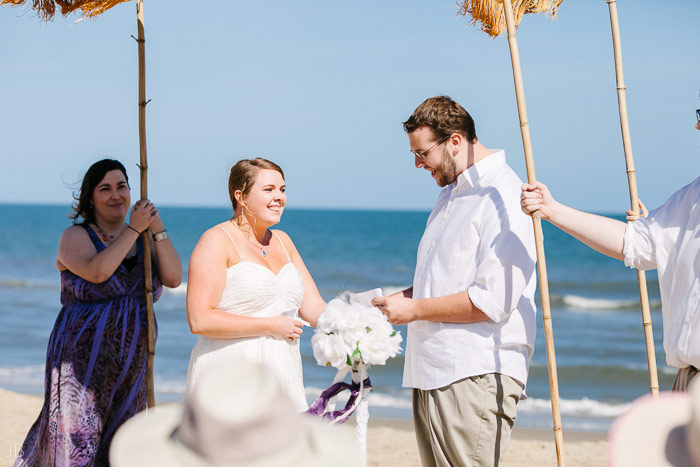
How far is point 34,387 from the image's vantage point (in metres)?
9.95

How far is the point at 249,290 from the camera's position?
364 cm

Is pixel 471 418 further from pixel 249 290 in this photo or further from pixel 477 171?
pixel 249 290

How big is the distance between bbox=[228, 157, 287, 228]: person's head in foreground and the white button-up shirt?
0.81 m

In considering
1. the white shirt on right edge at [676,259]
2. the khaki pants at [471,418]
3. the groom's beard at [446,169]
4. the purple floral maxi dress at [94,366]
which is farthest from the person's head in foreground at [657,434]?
the purple floral maxi dress at [94,366]

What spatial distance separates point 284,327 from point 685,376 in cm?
172

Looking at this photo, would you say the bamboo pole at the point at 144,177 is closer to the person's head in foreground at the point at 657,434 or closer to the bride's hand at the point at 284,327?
the bride's hand at the point at 284,327

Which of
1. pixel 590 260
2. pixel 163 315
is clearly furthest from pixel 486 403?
pixel 590 260

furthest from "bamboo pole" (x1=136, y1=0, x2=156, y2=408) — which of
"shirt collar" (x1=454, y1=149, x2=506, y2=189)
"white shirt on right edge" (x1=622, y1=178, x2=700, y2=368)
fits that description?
"white shirt on right edge" (x1=622, y1=178, x2=700, y2=368)

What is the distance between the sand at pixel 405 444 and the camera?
21.9ft

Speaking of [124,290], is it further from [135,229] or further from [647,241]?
[647,241]

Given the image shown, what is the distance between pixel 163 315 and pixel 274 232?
13002 millimetres

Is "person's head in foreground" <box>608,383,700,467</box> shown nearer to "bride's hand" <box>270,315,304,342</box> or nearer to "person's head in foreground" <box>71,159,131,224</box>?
"bride's hand" <box>270,315,304,342</box>

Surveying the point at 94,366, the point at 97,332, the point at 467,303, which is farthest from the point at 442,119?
the point at 94,366

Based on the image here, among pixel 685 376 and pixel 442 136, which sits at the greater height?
pixel 442 136
